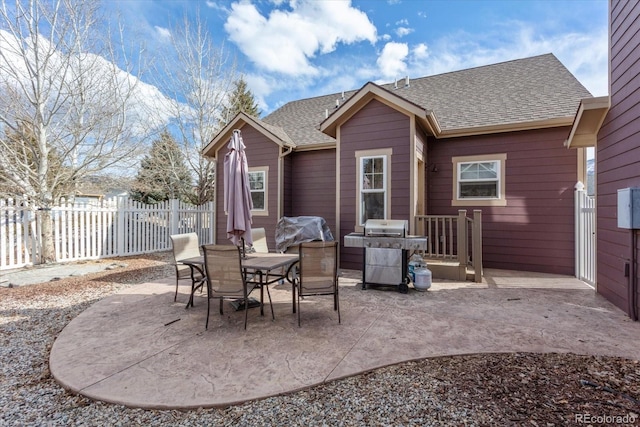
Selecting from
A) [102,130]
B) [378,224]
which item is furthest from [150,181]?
[378,224]

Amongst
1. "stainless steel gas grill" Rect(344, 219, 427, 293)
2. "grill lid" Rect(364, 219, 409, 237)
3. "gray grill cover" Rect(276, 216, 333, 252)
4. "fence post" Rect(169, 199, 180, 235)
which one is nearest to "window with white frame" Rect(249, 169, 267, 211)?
"gray grill cover" Rect(276, 216, 333, 252)

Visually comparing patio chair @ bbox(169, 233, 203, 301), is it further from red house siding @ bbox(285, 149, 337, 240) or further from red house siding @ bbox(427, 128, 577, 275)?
red house siding @ bbox(427, 128, 577, 275)

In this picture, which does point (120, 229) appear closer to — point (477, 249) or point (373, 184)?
point (373, 184)

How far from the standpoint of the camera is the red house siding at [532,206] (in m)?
6.64

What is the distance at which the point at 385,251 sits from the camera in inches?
215

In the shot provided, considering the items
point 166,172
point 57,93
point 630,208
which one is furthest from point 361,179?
point 166,172

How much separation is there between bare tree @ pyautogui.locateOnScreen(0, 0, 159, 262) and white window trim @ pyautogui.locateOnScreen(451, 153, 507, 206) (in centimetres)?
941

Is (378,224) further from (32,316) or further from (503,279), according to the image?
(32,316)

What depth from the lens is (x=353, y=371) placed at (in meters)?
2.62

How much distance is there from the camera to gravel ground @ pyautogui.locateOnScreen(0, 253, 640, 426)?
6.70 feet

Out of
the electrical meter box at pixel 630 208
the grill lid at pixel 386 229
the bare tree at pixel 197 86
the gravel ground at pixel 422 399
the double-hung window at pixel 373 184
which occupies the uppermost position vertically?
the bare tree at pixel 197 86

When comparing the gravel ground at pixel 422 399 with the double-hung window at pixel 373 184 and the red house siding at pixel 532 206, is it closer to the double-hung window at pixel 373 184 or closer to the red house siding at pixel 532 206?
the double-hung window at pixel 373 184

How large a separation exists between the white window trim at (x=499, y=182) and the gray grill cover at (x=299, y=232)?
3.43 metres

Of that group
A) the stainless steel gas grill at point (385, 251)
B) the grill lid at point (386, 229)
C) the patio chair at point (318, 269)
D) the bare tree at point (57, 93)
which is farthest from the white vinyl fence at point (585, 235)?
the bare tree at point (57, 93)
